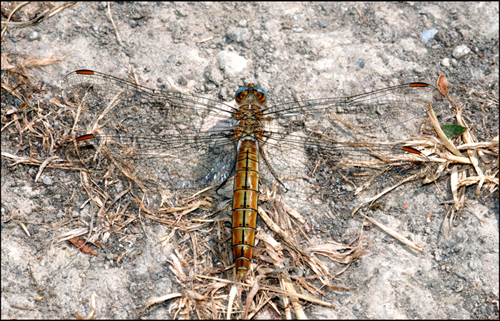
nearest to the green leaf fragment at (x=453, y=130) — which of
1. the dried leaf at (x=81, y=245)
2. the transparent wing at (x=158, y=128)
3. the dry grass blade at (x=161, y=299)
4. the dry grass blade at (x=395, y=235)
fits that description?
the dry grass blade at (x=395, y=235)

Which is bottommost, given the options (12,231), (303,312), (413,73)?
(303,312)

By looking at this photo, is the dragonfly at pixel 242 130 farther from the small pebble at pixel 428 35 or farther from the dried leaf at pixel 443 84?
the small pebble at pixel 428 35

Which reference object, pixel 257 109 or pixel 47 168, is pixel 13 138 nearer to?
pixel 47 168

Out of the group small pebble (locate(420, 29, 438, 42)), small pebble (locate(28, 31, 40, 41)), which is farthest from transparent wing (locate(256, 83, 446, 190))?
small pebble (locate(28, 31, 40, 41))

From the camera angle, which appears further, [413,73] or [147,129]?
[413,73]

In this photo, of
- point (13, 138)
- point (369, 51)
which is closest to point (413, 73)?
point (369, 51)

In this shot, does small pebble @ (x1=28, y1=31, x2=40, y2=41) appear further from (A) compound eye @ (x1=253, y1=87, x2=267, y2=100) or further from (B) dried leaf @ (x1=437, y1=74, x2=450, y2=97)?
(B) dried leaf @ (x1=437, y1=74, x2=450, y2=97)

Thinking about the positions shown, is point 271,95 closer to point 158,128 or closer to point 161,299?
point 158,128

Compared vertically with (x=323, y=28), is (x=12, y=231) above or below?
below

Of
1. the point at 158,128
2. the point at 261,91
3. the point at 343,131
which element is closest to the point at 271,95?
the point at 261,91
